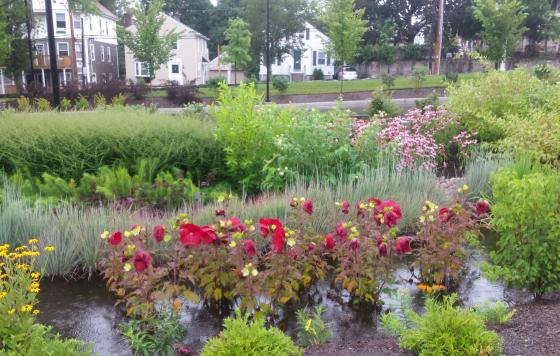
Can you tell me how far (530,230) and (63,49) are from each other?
47.0 meters

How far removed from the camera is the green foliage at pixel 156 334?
10.8 ft

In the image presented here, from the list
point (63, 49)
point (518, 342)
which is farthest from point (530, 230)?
point (63, 49)

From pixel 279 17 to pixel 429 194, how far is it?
43.9 m

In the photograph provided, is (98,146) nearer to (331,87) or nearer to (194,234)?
(194,234)

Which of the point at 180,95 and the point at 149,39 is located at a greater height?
the point at 149,39

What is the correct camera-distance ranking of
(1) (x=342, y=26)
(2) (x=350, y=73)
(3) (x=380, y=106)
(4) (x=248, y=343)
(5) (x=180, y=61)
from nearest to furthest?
(4) (x=248, y=343) → (3) (x=380, y=106) → (1) (x=342, y=26) → (5) (x=180, y=61) → (2) (x=350, y=73)

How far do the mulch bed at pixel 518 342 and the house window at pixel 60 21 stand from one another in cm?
4646

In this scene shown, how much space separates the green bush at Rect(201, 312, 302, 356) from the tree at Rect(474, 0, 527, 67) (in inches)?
1392

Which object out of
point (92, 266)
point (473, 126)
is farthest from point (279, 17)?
point (92, 266)

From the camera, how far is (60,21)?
1732 inches

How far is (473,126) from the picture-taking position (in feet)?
34.4

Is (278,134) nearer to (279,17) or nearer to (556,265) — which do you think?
(556,265)

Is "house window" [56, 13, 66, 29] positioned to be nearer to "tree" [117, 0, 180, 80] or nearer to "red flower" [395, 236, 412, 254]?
"tree" [117, 0, 180, 80]

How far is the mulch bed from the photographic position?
2922 millimetres
